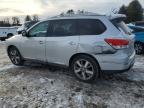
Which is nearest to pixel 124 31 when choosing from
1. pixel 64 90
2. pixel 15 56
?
pixel 64 90

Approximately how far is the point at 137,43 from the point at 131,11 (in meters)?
49.7

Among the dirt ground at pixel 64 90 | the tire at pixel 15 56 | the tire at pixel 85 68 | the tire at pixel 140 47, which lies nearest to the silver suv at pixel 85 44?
the tire at pixel 85 68

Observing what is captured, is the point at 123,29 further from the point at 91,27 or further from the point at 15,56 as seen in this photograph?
the point at 15,56

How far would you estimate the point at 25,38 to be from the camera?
912cm

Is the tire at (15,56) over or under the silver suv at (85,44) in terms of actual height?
under

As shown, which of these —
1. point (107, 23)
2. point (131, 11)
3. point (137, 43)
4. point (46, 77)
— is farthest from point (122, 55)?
point (131, 11)

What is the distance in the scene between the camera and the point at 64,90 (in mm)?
7371

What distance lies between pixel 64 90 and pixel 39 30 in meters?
2.33

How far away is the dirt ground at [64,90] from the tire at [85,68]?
19cm

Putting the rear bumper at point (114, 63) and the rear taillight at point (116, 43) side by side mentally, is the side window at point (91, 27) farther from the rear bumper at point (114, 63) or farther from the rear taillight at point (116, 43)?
the rear bumper at point (114, 63)

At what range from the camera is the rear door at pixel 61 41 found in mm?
7863

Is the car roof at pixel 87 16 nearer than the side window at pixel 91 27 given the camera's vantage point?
No

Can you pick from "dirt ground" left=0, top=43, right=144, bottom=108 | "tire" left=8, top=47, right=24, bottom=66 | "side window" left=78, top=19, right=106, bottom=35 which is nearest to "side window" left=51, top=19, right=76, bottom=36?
"side window" left=78, top=19, right=106, bottom=35

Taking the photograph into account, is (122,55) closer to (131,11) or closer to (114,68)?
(114,68)
